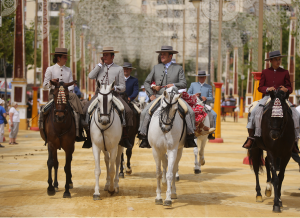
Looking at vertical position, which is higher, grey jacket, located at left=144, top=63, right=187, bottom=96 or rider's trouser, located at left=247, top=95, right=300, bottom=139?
grey jacket, located at left=144, top=63, right=187, bottom=96

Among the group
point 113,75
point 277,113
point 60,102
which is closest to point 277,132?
point 277,113

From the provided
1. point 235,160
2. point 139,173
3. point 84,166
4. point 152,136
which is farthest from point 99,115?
point 235,160

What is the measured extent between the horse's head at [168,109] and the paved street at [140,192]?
1.59 m

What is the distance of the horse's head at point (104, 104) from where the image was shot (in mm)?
9969

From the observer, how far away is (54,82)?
34.2 feet

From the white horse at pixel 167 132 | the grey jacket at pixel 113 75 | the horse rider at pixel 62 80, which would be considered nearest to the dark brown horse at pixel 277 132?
the white horse at pixel 167 132

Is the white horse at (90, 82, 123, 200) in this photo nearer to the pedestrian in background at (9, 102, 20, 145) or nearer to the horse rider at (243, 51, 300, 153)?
the horse rider at (243, 51, 300, 153)

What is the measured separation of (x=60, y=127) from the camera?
10.5 m

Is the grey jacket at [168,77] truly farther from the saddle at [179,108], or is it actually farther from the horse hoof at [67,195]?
the horse hoof at [67,195]

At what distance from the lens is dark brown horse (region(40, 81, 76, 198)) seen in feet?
33.7

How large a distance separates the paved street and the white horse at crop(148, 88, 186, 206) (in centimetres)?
58

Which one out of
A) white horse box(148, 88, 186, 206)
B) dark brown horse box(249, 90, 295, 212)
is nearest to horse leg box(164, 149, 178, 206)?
white horse box(148, 88, 186, 206)

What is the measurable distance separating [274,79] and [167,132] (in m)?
2.66

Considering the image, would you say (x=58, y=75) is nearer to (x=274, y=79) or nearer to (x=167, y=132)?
(x=167, y=132)
